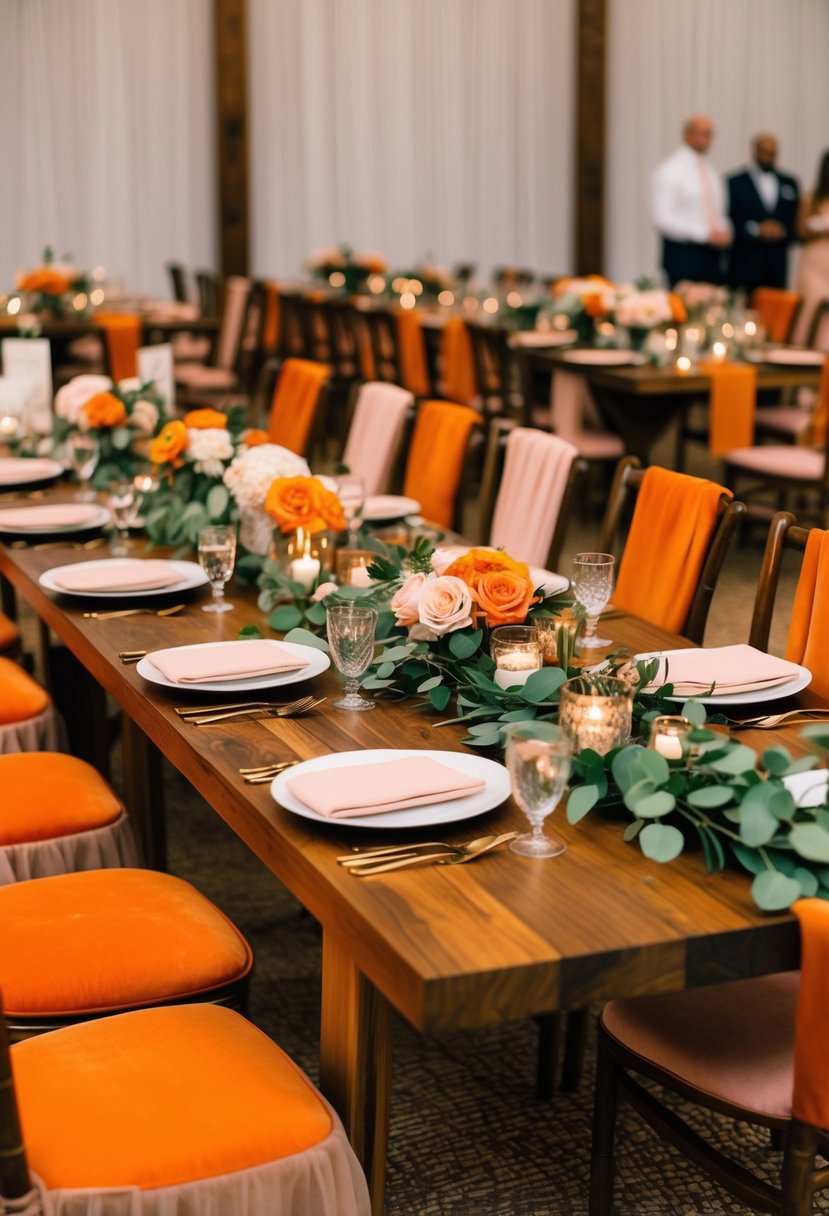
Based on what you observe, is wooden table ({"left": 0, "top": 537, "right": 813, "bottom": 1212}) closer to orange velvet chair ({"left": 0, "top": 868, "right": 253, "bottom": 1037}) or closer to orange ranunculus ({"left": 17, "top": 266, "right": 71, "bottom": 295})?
orange velvet chair ({"left": 0, "top": 868, "right": 253, "bottom": 1037})

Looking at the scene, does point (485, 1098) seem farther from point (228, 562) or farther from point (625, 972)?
point (625, 972)

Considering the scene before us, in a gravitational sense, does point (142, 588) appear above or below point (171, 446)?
below

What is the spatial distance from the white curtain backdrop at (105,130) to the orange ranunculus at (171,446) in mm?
8810

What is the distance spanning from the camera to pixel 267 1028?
106 inches

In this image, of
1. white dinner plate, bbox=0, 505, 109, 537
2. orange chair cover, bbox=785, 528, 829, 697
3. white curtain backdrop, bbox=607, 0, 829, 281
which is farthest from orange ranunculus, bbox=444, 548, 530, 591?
white curtain backdrop, bbox=607, 0, 829, 281

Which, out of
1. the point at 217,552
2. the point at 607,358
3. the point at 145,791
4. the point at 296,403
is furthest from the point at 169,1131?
the point at 607,358

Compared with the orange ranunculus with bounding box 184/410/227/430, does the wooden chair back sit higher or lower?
lower

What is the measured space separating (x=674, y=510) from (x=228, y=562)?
87 centimetres

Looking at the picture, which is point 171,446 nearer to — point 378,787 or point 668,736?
point 378,787

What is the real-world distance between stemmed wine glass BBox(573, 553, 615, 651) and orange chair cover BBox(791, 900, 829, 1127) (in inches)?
35.9

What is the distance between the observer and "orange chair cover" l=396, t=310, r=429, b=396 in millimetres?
7762

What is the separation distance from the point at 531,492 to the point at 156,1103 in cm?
222

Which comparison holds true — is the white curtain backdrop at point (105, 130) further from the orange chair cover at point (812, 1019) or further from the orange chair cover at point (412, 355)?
the orange chair cover at point (812, 1019)

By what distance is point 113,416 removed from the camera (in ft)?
11.5
